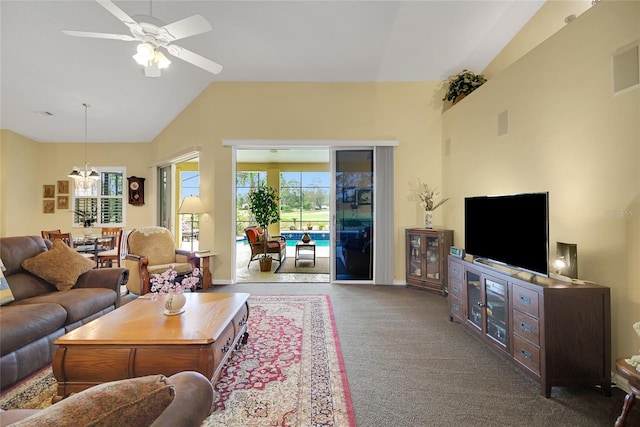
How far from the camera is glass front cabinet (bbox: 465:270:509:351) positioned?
2453 millimetres

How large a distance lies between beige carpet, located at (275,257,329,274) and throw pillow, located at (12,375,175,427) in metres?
5.33

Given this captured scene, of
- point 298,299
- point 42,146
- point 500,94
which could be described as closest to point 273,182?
point 42,146

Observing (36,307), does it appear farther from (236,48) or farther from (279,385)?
(236,48)

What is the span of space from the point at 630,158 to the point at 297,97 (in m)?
4.29

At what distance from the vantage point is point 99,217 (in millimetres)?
6605

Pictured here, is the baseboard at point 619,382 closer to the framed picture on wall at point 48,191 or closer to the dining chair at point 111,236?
the dining chair at point 111,236

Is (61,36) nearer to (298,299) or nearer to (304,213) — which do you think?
(298,299)

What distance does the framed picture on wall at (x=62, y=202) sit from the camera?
653 cm

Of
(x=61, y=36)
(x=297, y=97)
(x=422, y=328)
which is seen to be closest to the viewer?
(x=422, y=328)

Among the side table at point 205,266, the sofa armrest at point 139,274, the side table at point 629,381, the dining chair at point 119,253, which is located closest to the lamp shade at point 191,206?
the side table at point 205,266

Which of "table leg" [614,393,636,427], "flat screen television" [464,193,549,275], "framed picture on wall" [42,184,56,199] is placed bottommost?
"table leg" [614,393,636,427]

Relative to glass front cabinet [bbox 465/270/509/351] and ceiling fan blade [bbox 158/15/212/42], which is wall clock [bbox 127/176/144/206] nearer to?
ceiling fan blade [bbox 158/15/212/42]

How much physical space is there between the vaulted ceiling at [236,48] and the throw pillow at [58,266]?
110 inches

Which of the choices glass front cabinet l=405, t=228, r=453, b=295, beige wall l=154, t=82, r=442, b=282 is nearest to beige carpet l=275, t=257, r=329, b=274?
beige wall l=154, t=82, r=442, b=282
